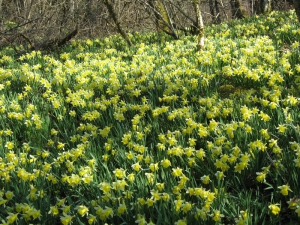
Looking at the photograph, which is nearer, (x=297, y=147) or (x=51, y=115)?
(x=297, y=147)

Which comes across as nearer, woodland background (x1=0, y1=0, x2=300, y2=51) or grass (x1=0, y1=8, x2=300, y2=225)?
grass (x1=0, y1=8, x2=300, y2=225)

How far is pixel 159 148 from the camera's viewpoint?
269 cm

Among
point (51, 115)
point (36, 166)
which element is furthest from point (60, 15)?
point (36, 166)

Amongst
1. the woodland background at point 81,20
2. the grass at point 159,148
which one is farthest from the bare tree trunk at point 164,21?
the grass at point 159,148

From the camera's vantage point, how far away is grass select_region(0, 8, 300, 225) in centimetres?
212

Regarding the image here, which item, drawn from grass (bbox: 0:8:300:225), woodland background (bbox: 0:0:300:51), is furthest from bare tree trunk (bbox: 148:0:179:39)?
grass (bbox: 0:8:300:225)

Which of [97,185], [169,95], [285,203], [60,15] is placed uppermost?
[60,15]

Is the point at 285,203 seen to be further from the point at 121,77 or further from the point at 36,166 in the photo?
the point at 121,77

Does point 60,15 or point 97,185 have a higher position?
point 60,15

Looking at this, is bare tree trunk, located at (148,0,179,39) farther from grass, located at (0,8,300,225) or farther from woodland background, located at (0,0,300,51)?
grass, located at (0,8,300,225)

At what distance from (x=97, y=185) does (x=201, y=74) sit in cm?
222

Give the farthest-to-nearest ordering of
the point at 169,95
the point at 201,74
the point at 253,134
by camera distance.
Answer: the point at 201,74
the point at 169,95
the point at 253,134

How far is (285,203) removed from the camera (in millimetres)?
2199

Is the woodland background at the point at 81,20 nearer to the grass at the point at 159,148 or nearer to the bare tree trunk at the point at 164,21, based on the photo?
the bare tree trunk at the point at 164,21
